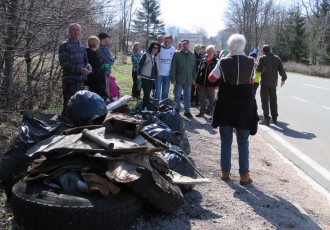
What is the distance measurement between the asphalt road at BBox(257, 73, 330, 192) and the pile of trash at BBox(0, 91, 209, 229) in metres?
3.04

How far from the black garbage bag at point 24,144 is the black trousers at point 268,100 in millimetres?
6898

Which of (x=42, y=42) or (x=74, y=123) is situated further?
(x=42, y=42)

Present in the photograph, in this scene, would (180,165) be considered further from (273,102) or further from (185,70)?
(273,102)

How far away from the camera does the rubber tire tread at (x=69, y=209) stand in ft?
11.0

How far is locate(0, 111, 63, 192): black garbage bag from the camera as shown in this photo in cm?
436

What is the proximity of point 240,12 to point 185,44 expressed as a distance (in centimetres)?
5870

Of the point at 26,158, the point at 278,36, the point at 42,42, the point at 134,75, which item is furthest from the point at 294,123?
the point at 278,36

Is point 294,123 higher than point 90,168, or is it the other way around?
point 90,168

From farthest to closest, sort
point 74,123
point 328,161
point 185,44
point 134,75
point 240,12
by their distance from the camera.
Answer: point 240,12, point 134,75, point 185,44, point 328,161, point 74,123

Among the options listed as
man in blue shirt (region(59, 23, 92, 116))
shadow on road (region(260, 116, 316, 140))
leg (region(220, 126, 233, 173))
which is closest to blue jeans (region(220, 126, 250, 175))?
leg (region(220, 126, 233, 173))

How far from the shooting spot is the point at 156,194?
3.72m

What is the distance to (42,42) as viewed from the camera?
25.4 ft

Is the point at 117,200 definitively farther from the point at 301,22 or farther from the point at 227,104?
the point at 301,22

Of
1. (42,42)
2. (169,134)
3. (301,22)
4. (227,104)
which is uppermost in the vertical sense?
(301,22)
